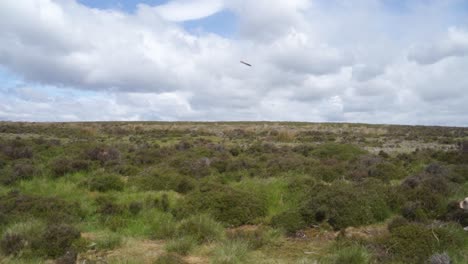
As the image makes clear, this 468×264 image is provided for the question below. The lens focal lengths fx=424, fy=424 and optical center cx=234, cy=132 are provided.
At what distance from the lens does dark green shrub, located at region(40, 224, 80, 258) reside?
7.11 meters

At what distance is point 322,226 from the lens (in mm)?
8625

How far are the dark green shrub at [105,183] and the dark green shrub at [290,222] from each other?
18.1 feet

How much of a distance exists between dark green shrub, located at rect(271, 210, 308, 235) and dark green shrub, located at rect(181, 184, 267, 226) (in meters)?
0.75

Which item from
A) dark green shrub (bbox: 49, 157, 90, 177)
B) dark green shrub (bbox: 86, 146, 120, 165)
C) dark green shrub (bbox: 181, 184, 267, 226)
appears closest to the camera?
dark green shrub (bbox: 181, 184, 267, 226)

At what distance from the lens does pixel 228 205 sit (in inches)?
380

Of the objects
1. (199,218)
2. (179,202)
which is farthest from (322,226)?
(179,202)

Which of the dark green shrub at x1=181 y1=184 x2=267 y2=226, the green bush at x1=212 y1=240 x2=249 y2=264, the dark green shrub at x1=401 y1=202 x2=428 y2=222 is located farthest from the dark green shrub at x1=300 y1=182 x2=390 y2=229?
the green bush at x1=212 y1=240 x2=249 y2=264

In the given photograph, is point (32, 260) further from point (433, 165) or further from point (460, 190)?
point (433, 165)

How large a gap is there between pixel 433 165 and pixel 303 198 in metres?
6.11

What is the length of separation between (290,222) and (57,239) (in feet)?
14.4

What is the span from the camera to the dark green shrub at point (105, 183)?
12.2 m

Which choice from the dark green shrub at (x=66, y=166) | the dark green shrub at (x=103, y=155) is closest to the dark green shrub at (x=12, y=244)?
the dark green shrub at (x=66, y=166)

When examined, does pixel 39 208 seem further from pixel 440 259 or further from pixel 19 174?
pixel 440 259

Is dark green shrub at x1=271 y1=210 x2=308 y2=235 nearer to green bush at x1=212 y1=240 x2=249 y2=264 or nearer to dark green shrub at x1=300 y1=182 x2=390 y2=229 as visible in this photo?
dark green shrub at x1=300 y1=182 x2=390 y2=229
